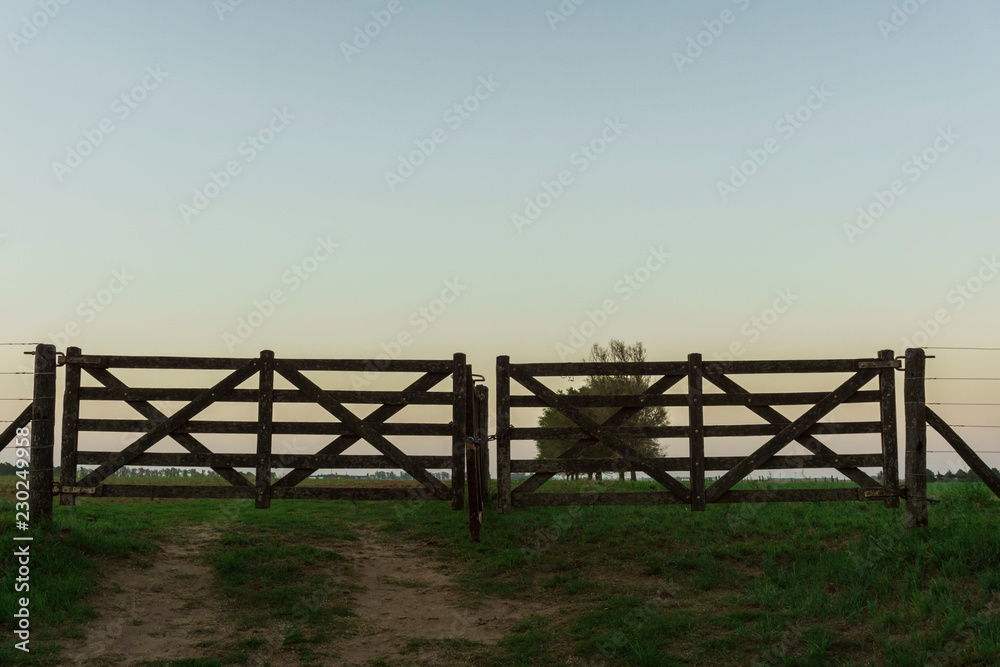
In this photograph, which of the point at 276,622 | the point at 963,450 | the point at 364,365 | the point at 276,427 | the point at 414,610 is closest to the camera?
the point at 276,622

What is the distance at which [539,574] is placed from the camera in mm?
11344

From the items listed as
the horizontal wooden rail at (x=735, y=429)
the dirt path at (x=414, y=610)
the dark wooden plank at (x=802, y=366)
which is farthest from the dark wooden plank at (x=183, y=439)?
the dark wooden plank at (x=802, y=366)

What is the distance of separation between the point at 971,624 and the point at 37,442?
12.9 metres

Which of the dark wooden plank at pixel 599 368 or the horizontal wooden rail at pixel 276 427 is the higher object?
the dark wooden plank at pixel 599 368

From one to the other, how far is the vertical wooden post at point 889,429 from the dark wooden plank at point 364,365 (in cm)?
697

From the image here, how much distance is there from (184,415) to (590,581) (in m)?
6.75

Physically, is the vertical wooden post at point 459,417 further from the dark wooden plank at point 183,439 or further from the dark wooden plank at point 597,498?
the dark wooden plank at point 183,439

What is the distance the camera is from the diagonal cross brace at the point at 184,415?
1236cm

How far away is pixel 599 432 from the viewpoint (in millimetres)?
12281

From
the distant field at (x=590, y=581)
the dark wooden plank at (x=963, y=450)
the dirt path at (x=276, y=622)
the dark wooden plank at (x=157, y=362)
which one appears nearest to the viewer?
the distant field at (x=590, y=581)

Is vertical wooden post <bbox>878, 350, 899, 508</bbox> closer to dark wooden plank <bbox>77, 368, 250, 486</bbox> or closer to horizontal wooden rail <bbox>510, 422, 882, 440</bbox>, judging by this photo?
horizontal wooden rail <bbox>510, 422, 882, 440</bbox>

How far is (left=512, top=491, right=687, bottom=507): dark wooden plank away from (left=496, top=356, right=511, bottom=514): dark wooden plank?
7.5 inches

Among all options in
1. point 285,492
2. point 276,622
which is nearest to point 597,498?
point 285,492

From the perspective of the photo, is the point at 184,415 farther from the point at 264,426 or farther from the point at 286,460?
the point at 286,460
